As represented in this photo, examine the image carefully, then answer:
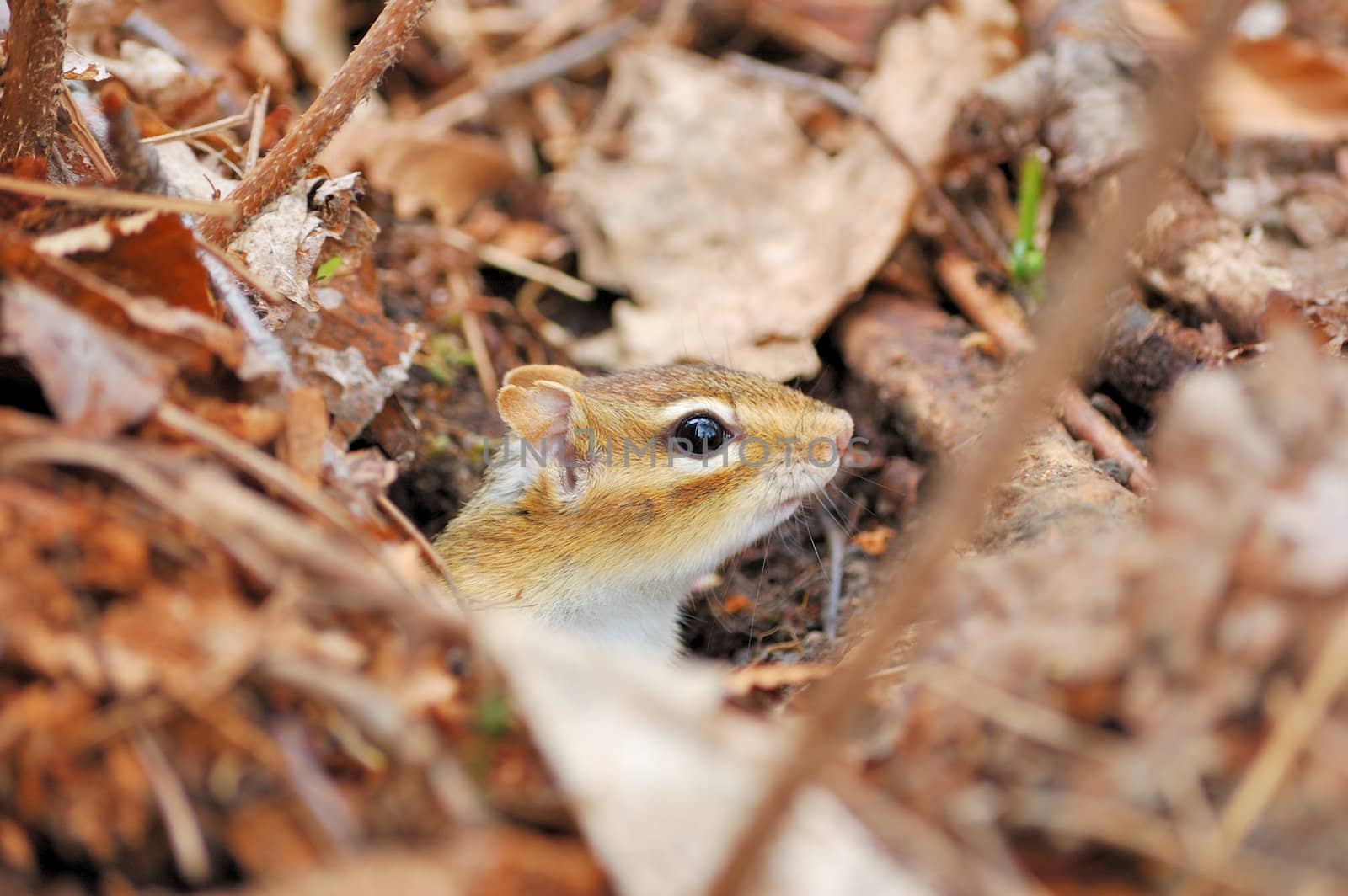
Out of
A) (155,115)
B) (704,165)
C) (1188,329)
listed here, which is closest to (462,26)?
(704,165)

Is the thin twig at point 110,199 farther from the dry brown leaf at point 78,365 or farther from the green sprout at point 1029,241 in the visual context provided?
the green sprout at point 1029,241

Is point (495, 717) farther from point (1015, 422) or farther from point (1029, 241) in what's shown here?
point (1029, 241)

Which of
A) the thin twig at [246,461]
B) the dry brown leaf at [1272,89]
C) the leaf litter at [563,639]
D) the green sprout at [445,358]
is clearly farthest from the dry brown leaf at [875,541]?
the thin twig at [246,461]

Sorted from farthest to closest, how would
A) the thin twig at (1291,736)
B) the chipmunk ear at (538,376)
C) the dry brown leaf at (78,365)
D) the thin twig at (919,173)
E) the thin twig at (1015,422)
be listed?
the thin twig at (919,173) → the chipmunk ear at (538,376) → the dry brown leaf at (78,365) → the thin twig at (1291,736) → the thin twig at (1015,422)

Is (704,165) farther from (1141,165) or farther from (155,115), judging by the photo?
(1141,165)

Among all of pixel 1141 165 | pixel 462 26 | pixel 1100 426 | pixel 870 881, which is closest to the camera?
pixel 1141 165

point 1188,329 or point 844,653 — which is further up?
point 1188,329

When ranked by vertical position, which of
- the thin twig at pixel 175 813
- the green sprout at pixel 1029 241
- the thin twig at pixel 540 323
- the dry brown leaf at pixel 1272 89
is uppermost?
the dry brown leaf at pixel 1272 89
